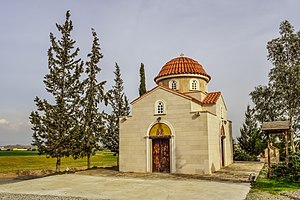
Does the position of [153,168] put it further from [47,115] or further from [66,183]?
[47,115]

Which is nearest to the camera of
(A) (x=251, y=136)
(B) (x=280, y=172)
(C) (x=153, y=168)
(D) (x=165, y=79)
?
(B) (x=280, y=172)

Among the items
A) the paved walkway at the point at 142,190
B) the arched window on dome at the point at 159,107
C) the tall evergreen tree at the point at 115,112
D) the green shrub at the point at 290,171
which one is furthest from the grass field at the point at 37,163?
the green shrub at the point at 290,171

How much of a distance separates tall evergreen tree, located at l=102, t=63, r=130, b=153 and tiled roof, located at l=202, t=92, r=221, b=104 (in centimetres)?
880

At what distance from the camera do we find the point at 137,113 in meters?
19.9

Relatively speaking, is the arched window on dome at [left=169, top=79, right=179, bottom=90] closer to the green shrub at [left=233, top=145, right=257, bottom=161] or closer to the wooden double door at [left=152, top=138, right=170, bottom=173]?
the wooden double door at [left=152, top=138, right=170, bottom=173]

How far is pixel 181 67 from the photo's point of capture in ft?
74.0

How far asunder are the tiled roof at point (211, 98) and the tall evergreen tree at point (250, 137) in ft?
37.1

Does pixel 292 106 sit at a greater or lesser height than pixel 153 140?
greater

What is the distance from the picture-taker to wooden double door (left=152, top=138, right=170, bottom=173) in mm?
18594

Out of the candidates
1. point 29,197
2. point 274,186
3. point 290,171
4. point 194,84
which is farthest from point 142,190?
point 194,84

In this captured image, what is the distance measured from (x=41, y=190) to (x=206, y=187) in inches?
305

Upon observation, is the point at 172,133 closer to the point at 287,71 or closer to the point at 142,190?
the point at 142,190

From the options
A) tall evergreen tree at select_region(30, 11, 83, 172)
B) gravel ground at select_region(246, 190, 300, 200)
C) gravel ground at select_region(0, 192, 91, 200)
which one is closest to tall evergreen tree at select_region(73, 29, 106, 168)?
tall evergreen tree at select_region(30, 11, 83, 172)

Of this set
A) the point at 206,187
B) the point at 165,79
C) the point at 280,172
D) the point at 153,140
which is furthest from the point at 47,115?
the point at 280,172
